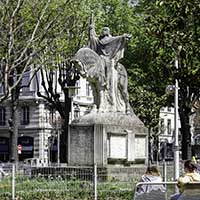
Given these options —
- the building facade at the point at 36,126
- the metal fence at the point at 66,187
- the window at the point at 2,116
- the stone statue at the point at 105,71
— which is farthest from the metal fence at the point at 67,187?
the window at the point at 2,116

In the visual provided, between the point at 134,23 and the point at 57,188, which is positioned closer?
the point at 57,188

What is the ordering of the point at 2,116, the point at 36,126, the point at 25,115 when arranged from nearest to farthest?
the point at 36,126, the point at 25,115, the point at 2,116

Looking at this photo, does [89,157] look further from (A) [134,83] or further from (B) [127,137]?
(A) [134,83]

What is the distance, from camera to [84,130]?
23.9 meters

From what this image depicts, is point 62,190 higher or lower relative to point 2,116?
lower

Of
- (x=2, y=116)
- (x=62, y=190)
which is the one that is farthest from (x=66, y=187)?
(x=2, y=116)

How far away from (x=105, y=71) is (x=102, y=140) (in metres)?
2.65

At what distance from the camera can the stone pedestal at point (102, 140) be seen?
23.5 metres

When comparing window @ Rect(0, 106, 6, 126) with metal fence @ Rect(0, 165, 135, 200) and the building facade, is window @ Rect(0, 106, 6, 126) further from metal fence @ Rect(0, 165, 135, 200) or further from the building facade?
metal fence @ Rect(0, 165, 135, 200)

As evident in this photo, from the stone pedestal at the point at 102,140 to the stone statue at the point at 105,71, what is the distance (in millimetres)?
540

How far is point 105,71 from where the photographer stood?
24703mm

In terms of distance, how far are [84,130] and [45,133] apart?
53.3 meters

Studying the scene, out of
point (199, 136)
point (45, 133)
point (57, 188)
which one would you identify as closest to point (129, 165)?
point (57, 188)

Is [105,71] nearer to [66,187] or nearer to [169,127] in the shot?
[66,187]
